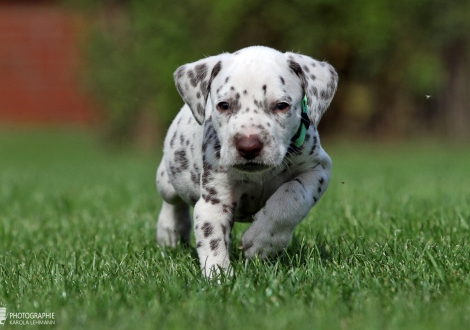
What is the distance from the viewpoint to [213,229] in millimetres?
4125

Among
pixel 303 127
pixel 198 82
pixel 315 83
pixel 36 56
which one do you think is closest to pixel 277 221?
pixel 303 127

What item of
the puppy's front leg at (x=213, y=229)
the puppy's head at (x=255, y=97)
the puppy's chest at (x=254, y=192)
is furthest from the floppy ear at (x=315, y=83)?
the puppy's front leg at (x=213, y=229)

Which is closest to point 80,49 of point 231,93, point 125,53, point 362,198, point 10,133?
point 125,53

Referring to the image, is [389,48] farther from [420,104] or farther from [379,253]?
[379,253]

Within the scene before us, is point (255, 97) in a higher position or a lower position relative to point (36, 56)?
higher

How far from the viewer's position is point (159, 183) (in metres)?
5.45

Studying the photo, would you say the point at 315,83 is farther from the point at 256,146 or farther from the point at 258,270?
the point at 258,270

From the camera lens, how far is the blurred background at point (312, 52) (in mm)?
18875

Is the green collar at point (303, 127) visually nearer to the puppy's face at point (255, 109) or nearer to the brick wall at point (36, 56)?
the puppy's face at point (255, 109)

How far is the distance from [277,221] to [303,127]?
0.61 meters

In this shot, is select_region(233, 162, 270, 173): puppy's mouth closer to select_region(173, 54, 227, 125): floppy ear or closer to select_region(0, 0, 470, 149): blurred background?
select_region(173, 54, 227, 125): floppy ear

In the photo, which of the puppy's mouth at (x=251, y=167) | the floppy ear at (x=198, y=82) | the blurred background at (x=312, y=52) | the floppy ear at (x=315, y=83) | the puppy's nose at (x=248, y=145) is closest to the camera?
the puppy's nose at (x=248, y=145)

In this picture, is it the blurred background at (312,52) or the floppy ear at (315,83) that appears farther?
the blurred background at (312,52)

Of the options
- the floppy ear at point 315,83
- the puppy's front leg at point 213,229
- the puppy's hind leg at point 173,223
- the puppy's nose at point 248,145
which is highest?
the floppy ear at point 315,83
